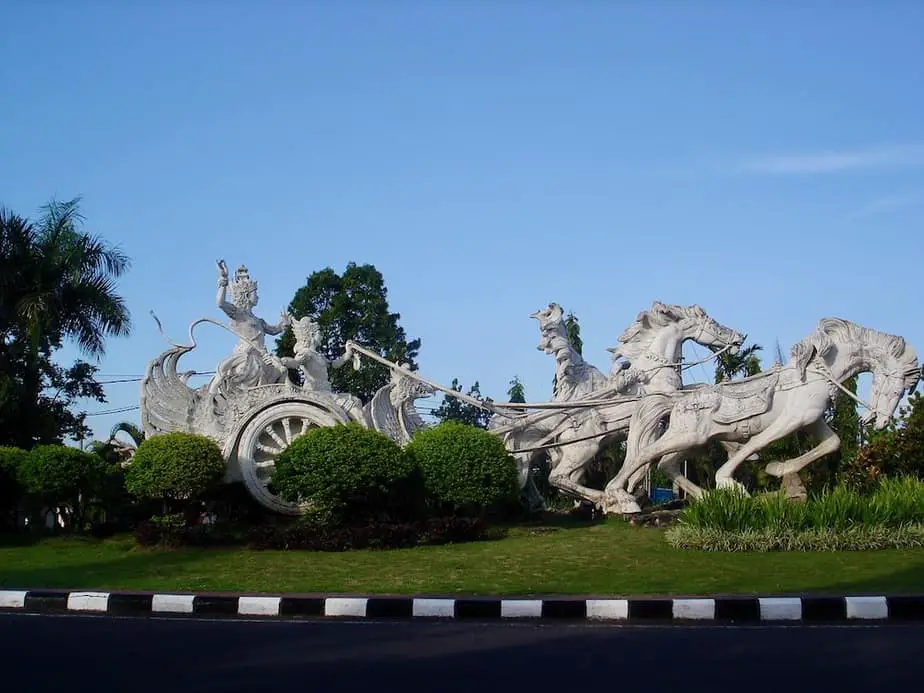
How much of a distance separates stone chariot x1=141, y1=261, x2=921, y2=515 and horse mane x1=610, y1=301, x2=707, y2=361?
0.06ft

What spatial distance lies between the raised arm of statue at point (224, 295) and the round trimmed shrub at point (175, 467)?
1.95 meters

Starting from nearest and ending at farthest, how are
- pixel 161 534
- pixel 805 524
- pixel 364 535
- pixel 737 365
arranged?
pixel 805 524 → pixel 364 535 → pixel 161 534 → pixel 737 365

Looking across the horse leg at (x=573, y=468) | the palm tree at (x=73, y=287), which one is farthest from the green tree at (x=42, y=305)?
the horse leg at (x=573, y=468)

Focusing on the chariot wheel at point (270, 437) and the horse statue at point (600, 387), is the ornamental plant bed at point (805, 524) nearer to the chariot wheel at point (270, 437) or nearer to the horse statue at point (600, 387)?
the horse statue at point (600, 387)

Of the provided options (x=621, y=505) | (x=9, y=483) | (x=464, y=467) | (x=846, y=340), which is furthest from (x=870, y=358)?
(x=9, y=483)

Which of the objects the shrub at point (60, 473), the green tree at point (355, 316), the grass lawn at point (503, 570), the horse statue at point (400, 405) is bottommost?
the grass lawn at point (503, 570)

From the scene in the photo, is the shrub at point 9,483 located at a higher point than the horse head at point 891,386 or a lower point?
lower

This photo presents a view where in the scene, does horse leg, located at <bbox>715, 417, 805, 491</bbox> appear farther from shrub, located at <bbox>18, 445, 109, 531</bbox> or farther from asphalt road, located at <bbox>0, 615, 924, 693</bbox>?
shrub, located at <bbox>18, 445, 109, 531</bbox>

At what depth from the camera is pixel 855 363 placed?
13828 mm

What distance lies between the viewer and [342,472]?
1341 centimetres

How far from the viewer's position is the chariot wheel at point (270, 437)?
14.8 metres

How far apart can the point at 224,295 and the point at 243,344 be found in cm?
70

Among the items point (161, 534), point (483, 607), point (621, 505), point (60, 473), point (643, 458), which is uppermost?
point (643, 458)

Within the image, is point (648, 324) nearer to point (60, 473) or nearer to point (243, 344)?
point (243, 344)
